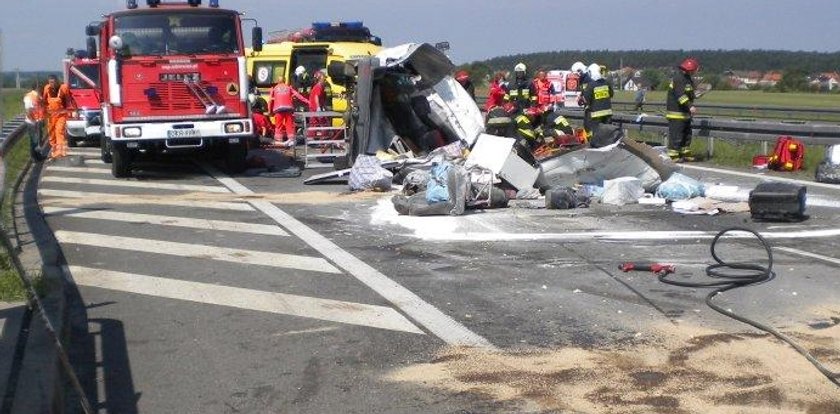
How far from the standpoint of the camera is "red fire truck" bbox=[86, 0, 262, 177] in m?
16.9

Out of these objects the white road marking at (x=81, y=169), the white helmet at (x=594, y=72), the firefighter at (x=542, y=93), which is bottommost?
the white road marking at (x=81, y=169)

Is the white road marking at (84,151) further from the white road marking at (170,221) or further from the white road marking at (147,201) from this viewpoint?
the white road marking at (170,221)

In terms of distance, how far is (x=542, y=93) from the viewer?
898 inches

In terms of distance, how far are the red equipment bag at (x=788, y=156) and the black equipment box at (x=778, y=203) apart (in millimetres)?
5460

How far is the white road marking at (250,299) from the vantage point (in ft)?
24.2

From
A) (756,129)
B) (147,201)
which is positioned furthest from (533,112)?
(147,201)

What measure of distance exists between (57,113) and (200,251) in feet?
43.9

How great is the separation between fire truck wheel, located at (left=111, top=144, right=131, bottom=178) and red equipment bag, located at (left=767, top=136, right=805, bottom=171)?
10748 millimetres

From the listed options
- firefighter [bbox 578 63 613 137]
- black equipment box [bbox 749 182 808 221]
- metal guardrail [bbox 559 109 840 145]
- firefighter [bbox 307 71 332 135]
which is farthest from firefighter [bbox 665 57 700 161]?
firefighter [bbox 307 71 332 135]

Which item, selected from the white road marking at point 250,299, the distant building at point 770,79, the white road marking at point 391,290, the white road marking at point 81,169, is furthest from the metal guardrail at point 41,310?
the distant building at point 770,79

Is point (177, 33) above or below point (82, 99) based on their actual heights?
above

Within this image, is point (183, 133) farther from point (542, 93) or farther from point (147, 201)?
point (542, 93)

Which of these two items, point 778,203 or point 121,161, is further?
point 121,161

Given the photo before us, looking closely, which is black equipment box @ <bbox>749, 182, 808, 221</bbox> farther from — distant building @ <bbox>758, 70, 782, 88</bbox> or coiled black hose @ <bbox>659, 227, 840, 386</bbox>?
distant building @ <bbox>758, 70, 782, 88</bbox>
